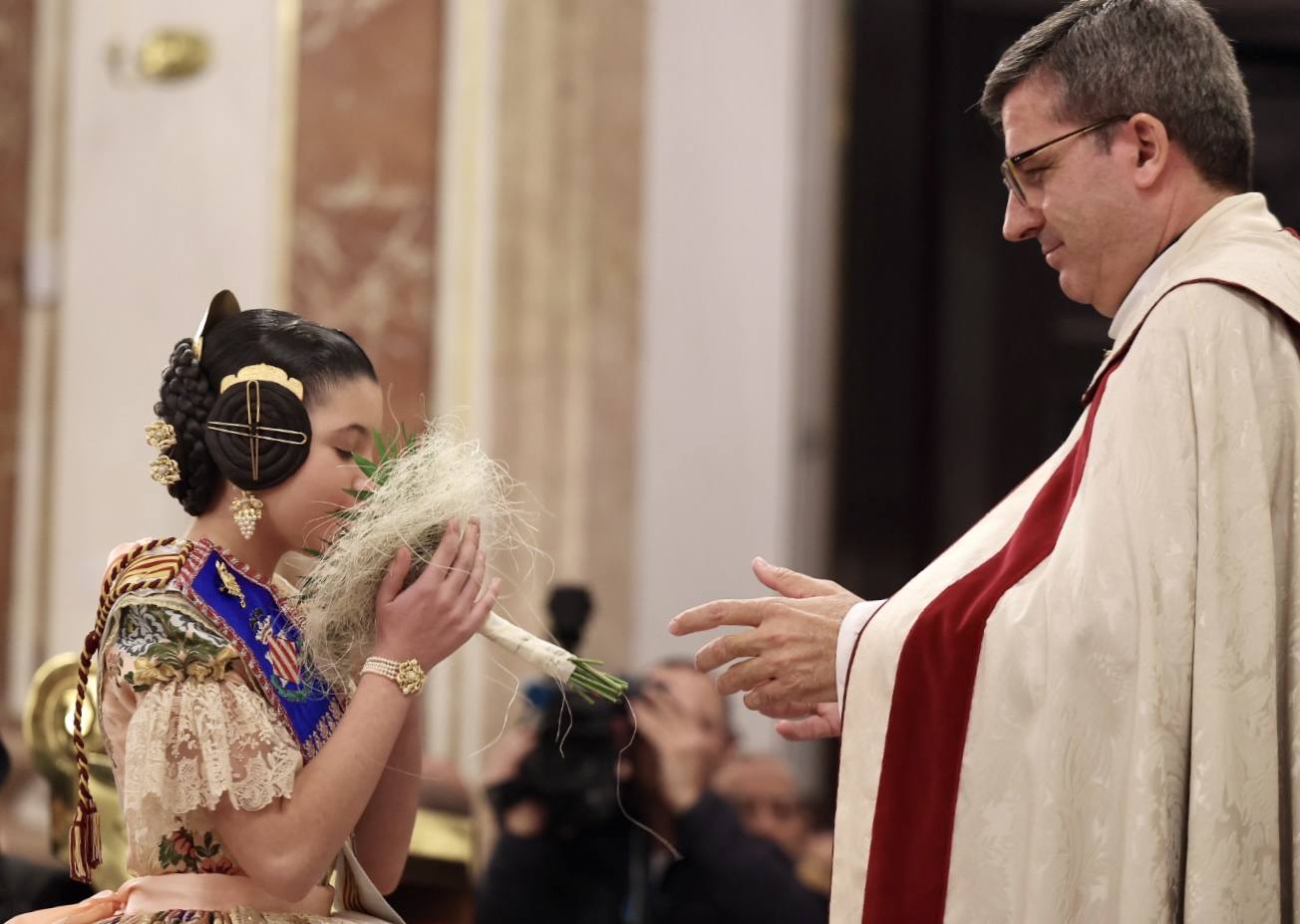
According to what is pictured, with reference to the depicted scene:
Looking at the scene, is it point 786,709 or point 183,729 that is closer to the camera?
point 183,729

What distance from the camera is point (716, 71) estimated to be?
6215mm

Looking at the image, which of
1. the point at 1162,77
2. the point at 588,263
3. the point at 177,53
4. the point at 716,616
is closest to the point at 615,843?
the point at 716,616

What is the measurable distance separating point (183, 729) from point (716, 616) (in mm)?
746

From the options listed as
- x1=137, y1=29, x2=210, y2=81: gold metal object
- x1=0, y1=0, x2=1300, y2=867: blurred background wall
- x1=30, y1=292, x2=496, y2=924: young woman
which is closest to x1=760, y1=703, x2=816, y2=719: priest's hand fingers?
x1=30, y1=292, x2=496, y2=924: young woman

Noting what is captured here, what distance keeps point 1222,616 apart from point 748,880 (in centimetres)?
206

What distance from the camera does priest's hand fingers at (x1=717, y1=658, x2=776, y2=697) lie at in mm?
2635

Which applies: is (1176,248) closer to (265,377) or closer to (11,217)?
(265,377)

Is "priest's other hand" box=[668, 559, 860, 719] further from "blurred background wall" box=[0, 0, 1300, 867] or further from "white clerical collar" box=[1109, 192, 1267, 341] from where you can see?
"blurred background wall" box=[0, 0, 1300, 867]

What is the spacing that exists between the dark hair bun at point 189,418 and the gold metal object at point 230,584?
0.10 meters

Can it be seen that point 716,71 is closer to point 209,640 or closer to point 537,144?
point 537,144

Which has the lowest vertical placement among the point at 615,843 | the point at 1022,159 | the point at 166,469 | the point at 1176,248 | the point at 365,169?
the point at 615,843

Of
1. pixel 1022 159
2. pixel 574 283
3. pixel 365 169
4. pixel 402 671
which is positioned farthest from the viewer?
pixel 574 283

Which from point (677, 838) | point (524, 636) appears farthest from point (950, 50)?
point (524, 636)

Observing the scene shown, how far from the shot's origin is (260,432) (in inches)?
94.0
